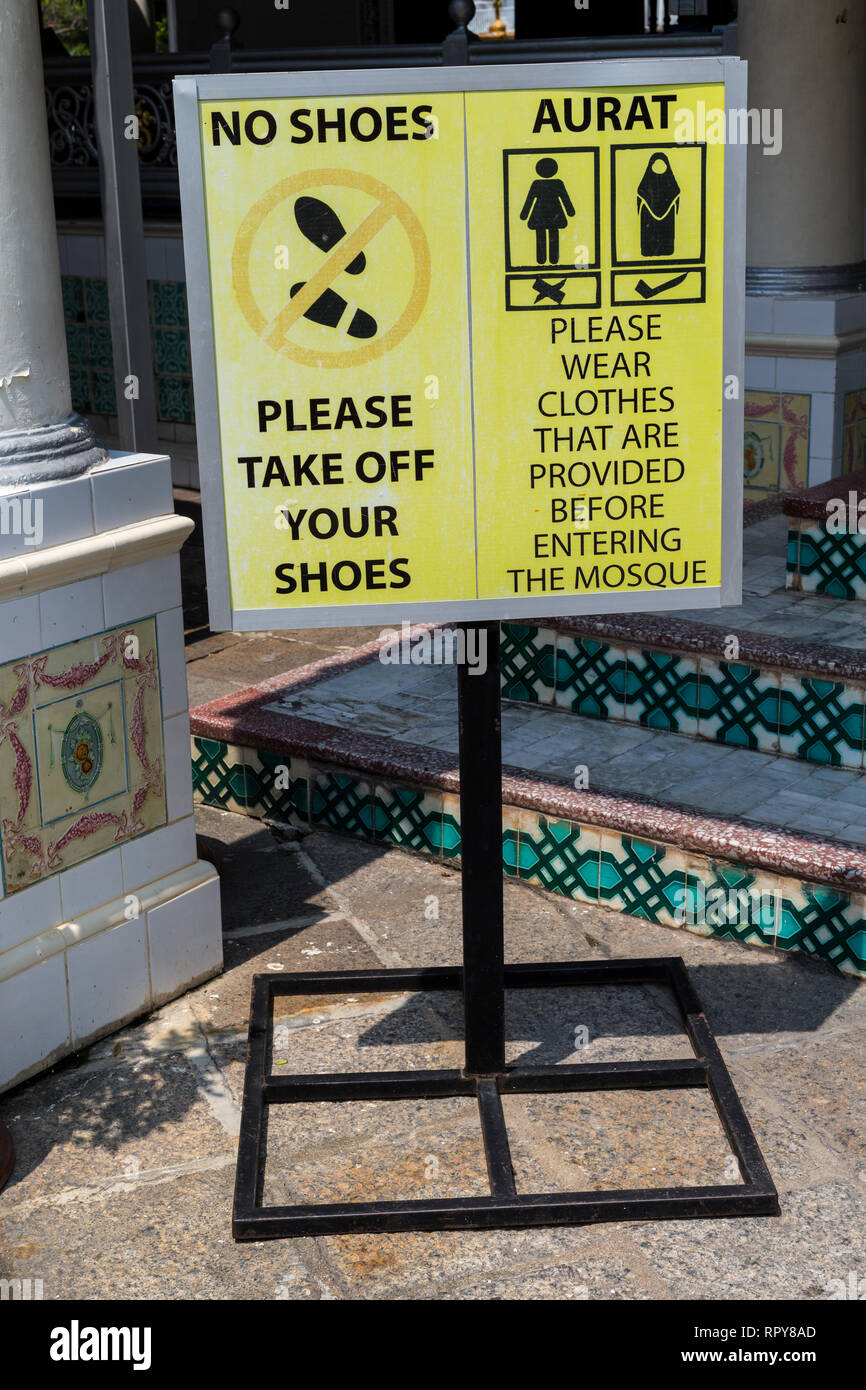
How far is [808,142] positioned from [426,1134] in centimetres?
539

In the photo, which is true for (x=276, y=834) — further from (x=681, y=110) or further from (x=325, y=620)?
(x=681, y=110)

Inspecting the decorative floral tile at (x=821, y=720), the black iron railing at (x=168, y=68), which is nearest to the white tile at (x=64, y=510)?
the decorative floral tile at (x=821, y=720)

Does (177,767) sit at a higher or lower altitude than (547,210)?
lower

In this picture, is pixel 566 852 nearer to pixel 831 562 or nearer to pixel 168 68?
pixel 831 562

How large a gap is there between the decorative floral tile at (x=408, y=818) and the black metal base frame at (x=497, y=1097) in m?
0.97

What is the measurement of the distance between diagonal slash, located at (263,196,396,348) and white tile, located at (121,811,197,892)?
1561 mm

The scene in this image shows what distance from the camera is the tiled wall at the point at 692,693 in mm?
5434

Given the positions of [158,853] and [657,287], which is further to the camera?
[158,853]

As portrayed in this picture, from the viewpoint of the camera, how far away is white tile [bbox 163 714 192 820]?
14.4ft

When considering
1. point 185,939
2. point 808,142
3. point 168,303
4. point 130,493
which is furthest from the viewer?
point 168,303

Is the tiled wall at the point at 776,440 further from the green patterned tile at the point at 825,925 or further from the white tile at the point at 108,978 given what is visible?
the white tile at the point at 108,978

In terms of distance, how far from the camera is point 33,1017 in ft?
13.2

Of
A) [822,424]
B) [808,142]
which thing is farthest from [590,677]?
[808,142]

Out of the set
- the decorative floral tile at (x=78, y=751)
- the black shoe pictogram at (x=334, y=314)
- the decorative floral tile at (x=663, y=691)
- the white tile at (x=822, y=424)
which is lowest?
the decorative floral tile at (x=663, y=691)
